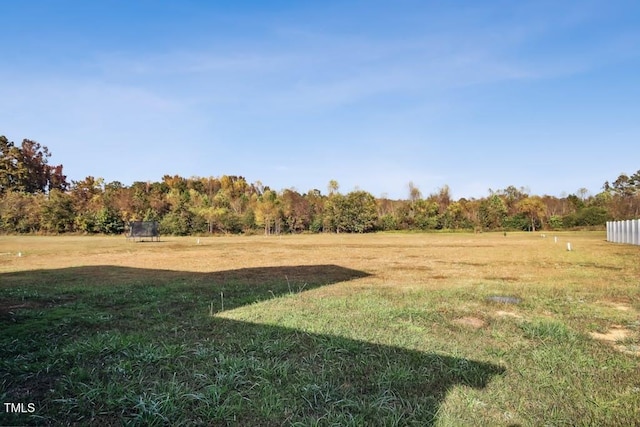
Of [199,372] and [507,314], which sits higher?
[199,372]

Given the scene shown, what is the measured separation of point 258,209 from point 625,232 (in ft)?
142

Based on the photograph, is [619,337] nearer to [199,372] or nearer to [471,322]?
[471,322]

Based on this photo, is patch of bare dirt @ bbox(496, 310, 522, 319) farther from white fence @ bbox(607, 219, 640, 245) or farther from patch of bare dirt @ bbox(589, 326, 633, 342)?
white fence @ bbox(607, 219, 640, 245)

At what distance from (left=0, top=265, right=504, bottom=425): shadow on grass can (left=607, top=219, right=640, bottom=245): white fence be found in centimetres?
2643

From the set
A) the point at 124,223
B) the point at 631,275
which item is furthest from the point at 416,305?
the point at 124,223

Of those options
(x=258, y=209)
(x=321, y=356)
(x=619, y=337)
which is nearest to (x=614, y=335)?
(x=619, y=337)

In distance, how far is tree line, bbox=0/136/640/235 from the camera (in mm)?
49719

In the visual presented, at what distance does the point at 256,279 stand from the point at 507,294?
6149mm

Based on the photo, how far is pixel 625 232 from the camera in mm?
25516

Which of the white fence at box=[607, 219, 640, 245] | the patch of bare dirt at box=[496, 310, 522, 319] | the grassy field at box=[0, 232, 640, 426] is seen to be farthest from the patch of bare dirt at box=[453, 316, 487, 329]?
the white fence at box=[607, 219, 640, 245]

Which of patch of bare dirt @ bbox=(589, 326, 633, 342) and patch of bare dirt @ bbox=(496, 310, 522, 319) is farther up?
patch of bare dirt @ bbox=(589, 326, 633, 342)

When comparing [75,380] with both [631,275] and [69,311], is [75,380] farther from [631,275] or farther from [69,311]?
[631,275]

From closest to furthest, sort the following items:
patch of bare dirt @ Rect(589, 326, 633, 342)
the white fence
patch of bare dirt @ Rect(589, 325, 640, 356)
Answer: patch of bare dirt @ Rect(589, 325, 640, 356), patch of bare dirt @ Rect(589, 326, 633, 342), the white fence

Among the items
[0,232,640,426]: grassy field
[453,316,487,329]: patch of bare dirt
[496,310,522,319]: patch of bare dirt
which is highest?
[0,232,640,426]: grassy field
